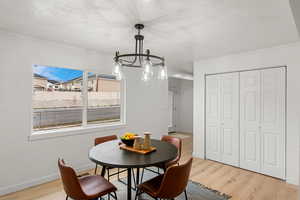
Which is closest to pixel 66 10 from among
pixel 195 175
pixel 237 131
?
pixel 195 175

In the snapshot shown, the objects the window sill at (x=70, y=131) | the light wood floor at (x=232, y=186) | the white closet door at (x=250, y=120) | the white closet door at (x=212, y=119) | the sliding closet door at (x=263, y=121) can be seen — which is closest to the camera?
the light wood floor at (x=232, y=186)

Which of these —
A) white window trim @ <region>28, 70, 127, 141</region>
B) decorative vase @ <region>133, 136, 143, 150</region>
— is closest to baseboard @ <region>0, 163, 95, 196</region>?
white window trim @ <region>28, 70, 127, 141</region>

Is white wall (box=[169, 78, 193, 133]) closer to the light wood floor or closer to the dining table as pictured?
the light wood floor

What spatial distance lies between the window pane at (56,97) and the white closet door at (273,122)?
3.58 metres

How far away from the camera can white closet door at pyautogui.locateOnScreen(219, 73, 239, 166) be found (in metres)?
3.68

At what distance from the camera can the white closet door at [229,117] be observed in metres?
3.68

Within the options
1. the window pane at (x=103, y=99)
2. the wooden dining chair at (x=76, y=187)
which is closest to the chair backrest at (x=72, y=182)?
the wooden dining chair at (x=76, y=187)

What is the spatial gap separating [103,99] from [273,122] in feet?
11.2

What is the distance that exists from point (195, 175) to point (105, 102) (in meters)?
2.40

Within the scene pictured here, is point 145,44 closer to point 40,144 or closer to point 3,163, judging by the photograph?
point 40,144

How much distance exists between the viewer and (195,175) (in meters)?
3.29

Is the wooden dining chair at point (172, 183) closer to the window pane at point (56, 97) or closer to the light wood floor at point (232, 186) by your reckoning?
the light wood floor at point (232, 186)

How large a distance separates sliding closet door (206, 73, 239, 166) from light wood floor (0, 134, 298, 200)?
0.37 meters

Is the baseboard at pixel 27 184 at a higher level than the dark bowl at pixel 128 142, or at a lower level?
lower
